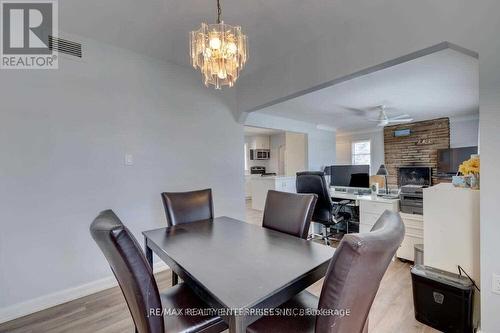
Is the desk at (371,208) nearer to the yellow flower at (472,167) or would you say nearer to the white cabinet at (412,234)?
the white cabinet at (412,234)

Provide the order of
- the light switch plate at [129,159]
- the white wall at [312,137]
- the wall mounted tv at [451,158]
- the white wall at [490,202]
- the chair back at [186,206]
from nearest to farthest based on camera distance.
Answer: the white wall at [490,202], the chair back at [186,206], the light switch plate at [129,159], the white wall at [312,137], the wall mounted tv at [451,158]

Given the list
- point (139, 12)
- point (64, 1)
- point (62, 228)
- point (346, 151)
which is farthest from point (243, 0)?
point (346, 151)

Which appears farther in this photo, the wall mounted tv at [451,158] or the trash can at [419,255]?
the wall mounted tv at [451,158]

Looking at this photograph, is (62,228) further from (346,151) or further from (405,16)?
(346,151)

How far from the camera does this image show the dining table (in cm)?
89

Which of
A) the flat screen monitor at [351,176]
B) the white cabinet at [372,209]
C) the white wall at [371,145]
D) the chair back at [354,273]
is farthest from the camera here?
the white wall at [371,145]

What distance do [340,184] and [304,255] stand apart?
10.6 ft

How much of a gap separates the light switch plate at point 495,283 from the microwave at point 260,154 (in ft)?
23.8

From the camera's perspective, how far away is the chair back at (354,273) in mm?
756

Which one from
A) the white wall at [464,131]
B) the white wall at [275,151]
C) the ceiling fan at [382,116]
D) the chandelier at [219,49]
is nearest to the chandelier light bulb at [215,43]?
the chandelier at [219,49]

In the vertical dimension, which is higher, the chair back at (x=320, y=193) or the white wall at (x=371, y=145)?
the white wall at (x=371, y=145)

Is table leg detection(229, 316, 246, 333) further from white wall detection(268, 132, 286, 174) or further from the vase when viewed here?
white wall detection(268, 132, 286, 174)

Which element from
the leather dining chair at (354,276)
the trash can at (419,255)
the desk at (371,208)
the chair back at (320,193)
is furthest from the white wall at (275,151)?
the leather dining chair at (354,276)

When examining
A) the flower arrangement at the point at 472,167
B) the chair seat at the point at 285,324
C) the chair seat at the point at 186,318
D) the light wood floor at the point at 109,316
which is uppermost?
the flower arrangement at the point at 472,167
